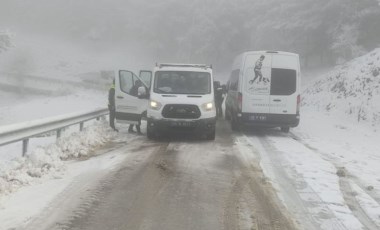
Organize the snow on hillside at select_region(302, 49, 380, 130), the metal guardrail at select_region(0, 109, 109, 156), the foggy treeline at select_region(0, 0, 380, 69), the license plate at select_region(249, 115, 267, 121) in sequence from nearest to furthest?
the metal guardrail at select_region(0, 109, 109, 156) < the license plate at select_region(249, 115, 267, 121) < the snow on hillside at select_region(302, 49, 380, 130) < the foggy treeline at select_region(0, 0, 380, 69)

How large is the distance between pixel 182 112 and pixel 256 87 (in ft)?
11.4

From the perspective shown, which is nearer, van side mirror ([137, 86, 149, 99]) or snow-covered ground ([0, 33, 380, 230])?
snow-covered ground ([0, 33, 380, 230])

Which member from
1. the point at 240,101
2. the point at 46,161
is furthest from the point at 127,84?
the point at 46,161

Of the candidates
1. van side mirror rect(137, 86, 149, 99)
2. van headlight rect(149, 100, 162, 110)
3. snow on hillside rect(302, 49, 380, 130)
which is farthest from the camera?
snow on hillside rect(302, 49, 380, 130)

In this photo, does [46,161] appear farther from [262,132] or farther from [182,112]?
[262,132]

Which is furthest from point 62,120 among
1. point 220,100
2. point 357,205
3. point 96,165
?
point 220,100

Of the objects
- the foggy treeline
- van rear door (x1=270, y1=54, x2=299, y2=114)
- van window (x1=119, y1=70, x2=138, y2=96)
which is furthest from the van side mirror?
the foggy treeline

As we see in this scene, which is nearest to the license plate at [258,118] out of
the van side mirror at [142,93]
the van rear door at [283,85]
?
the van rear door at [283,85]

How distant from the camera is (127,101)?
14188 mm

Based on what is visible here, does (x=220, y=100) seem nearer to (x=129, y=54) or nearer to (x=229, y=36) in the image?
(x=229, y=36)

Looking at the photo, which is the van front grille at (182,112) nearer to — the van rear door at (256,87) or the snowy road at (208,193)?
the snowy road at (208,193)

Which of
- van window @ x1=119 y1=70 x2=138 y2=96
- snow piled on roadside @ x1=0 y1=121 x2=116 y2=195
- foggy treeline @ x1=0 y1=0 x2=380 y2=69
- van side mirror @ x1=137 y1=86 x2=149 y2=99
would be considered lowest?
snow piled on roadside @ x1=0 y1=121 x2=116 y2=195

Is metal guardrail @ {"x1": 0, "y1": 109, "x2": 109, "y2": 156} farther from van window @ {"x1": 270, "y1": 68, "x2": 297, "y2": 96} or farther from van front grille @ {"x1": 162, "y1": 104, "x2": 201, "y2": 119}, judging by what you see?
van window @ {"x1": 270, "y1": 68, "x2": 297, "y2": 96}

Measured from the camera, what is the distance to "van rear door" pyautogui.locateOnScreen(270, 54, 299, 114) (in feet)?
50.9
